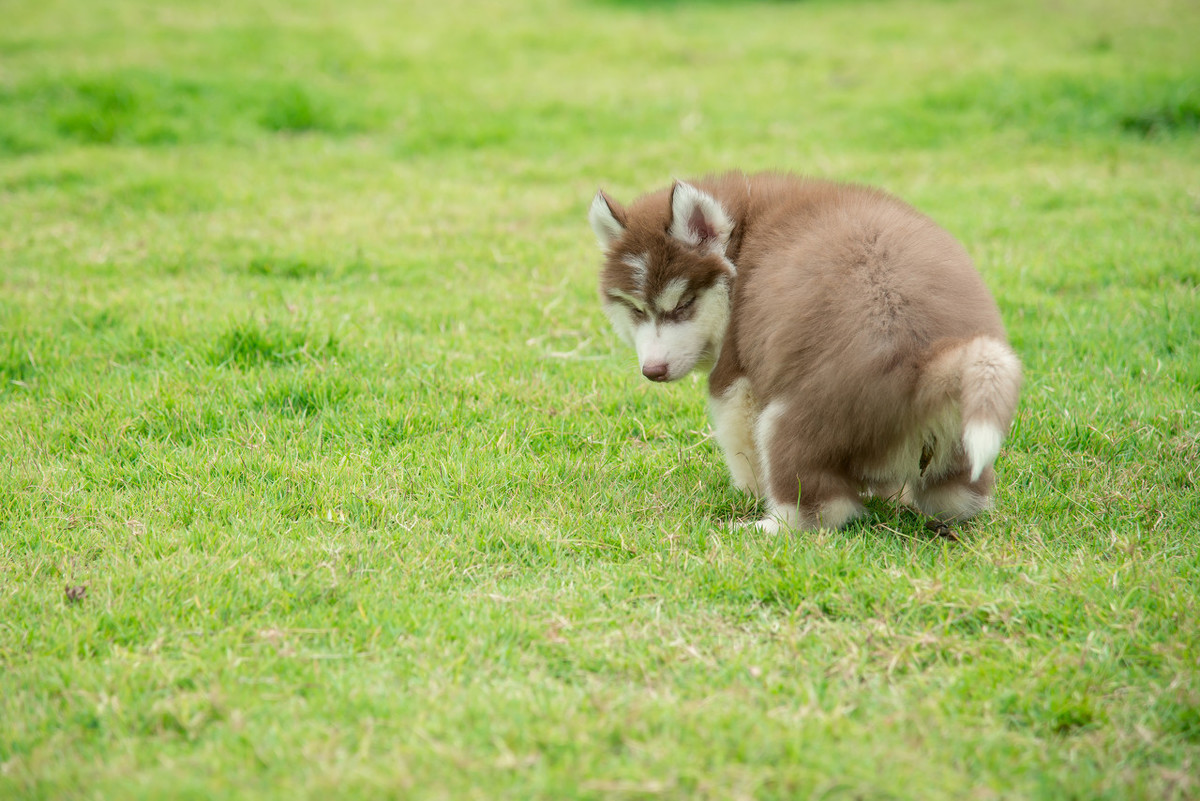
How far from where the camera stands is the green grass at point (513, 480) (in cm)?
291

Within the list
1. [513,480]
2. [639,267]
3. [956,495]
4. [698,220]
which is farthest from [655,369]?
[956,495]

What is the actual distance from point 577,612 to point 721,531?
33.9 inches

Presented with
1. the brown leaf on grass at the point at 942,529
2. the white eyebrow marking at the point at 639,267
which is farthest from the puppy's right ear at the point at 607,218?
the brown leaf on grass at the point at 942,529

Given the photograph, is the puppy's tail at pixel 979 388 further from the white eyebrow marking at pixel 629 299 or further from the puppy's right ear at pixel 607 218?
the puppy's right ear at pixel 607 218

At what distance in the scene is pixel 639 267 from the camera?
4.51 metres

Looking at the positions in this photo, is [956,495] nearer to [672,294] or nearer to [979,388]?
[979,388]

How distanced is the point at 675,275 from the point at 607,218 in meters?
0.47

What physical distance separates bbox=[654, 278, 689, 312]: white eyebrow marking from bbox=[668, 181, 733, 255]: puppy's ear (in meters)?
0.18

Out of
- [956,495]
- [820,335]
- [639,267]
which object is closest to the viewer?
[820,335]

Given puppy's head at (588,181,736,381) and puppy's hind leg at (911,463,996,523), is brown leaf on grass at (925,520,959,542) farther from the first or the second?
puppy's head at (588,181,736,381)

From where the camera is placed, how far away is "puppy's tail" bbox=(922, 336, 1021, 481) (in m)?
3.23

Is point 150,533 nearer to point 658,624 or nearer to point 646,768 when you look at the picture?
point 658,624

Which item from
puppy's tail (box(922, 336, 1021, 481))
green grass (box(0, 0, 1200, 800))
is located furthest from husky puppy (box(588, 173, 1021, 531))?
green grass (box(0, 0, 1200, 800))

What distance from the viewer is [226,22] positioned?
12.8 m
